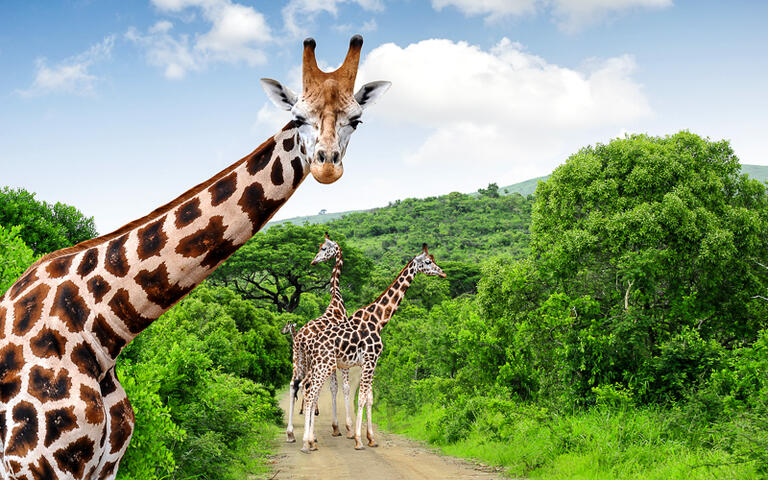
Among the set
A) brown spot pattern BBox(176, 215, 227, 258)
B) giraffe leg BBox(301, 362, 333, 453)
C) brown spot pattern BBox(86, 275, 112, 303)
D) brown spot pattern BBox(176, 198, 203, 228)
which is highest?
brown spot pattern BBox(176, 198, 203, 228)

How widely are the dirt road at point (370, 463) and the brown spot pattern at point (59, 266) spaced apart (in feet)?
24.7

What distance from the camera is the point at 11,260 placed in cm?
560

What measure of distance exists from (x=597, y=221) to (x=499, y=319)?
2981 millimetres

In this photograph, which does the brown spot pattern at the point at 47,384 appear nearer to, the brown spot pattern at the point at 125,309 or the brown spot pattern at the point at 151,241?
the brown spot pattern at the point at 125,309

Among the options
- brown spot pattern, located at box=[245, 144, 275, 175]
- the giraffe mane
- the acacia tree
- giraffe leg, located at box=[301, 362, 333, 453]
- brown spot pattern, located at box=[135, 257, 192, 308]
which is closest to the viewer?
brown spot pattern, located at box=[135, 257, 192, 308]

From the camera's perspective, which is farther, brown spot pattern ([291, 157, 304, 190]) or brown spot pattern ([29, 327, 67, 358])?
brown spot pattern ([291, 157, 304, 190])

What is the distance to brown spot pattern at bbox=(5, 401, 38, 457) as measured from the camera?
3.06 metres

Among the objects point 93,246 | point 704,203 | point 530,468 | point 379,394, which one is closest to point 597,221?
point 704,203

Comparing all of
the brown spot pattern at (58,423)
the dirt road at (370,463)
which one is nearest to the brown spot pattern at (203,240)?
the brown spot pattern at (58,423)

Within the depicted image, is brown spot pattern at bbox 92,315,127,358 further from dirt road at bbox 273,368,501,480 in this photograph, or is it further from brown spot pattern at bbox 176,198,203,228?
dirt road at bbox 273,368,501,480

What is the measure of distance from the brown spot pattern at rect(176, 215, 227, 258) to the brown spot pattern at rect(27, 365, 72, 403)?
917 millimetres

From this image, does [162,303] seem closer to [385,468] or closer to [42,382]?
[42,382]

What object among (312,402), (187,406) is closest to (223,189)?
(187,406)

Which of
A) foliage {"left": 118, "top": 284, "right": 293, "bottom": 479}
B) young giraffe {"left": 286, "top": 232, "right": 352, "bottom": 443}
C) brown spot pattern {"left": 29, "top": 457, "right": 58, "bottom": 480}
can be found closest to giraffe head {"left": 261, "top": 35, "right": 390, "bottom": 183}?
brown spot pattern {"left": 29, "top": 457, "right": 58, "bottom": 480}
